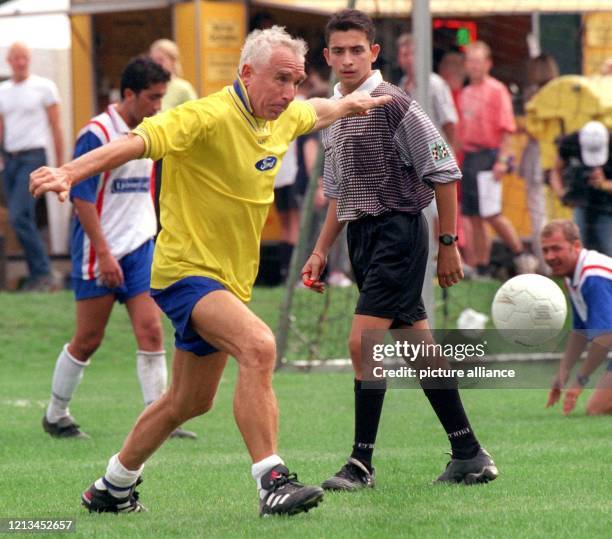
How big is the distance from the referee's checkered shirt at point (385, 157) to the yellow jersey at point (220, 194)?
0.86 meters

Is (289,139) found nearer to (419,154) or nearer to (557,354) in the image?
(419,154)

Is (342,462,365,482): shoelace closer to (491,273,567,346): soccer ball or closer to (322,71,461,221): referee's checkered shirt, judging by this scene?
(322,71,461,221): referee's checkered shirt

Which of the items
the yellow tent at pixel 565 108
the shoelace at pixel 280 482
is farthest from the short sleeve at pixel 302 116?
the yellow tent at pixel 565 108

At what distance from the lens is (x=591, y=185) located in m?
14.5

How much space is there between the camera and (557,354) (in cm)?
1413

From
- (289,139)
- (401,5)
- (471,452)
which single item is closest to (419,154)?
(289,139)

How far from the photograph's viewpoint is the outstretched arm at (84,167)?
18.2ft

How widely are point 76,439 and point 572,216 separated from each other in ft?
22.0

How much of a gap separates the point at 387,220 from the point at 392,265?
22 centimetres

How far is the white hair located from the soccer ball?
2.31m

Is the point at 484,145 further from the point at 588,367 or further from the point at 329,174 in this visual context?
the point at 329,174

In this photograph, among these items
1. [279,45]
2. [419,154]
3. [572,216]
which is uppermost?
[279,45]

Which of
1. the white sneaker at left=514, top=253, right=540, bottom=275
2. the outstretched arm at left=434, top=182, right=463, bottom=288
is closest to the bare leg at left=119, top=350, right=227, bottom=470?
the outstretched arm at left=434, top=182, right=463, bottom=288

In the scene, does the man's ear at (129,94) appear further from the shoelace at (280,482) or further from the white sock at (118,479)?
the shoelace at (280,482)
